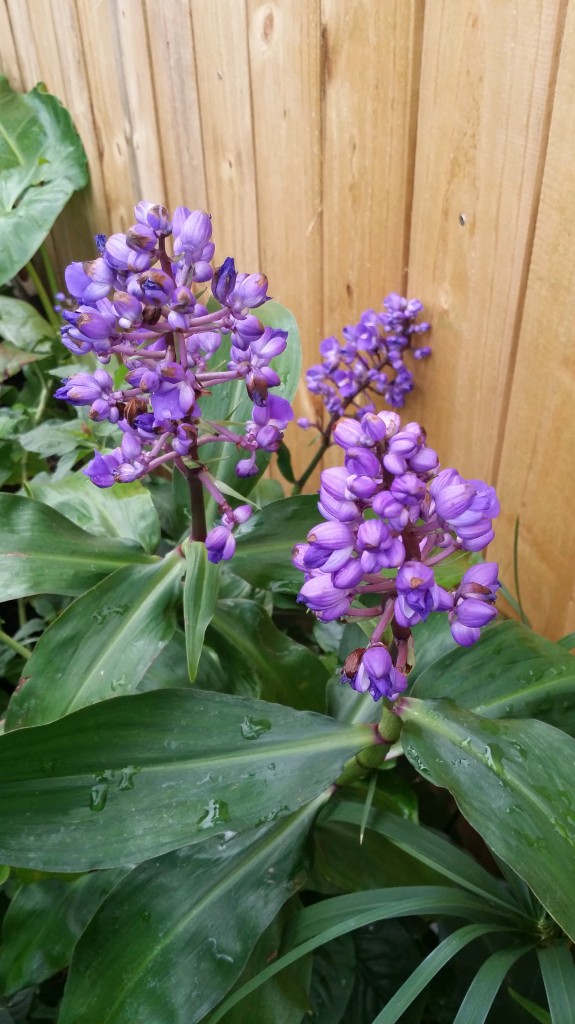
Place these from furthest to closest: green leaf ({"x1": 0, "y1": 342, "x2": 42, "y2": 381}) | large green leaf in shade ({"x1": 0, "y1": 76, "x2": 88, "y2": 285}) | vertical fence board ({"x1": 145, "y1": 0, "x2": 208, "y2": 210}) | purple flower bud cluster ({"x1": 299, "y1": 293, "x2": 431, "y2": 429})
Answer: large green leaf in shade ({"x1": 0, "y1": 76, "x2": 88, "y2": 285}), green leaf ({"x1": 0, "y1": 342, "x2": 42, "y2": 381}), vertical fence board ({"x1": 145, "y1": 0, "x2": 208, "y2": 210}), purple flower bud cluster ({"x1": 299, "y1": 293, "x2": 431, "y2": 429})

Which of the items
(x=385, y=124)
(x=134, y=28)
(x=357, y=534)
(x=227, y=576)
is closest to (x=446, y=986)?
(x=227, y=576)

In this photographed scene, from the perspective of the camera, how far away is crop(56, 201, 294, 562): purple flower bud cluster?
71cm

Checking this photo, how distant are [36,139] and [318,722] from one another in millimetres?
2446

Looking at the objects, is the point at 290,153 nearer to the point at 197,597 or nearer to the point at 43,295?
the point at 197,597

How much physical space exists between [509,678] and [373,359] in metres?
A: 0.72

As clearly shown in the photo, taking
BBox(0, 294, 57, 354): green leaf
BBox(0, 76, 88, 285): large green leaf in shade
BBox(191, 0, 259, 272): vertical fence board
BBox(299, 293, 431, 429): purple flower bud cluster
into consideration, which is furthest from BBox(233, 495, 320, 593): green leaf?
BBox(0, 76, 88, 285): large green leaf in shade

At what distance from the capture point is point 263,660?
1012mm

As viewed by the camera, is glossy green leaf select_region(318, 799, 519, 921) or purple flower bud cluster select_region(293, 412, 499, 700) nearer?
purple flower bud cluster select_region(293, 412, 499, 700)

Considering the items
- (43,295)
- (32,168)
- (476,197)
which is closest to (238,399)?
(476,197)

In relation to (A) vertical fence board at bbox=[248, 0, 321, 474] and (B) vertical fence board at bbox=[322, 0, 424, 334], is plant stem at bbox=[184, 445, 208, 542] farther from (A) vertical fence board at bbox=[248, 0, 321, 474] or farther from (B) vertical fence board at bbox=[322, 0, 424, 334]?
(A) vertical fence board at bbox=[248, 0, 321, 474]

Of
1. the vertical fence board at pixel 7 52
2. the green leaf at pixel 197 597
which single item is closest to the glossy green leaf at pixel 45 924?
the green leaf at pixel 197 597

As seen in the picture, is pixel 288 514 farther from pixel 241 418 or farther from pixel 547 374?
pixel 547 374

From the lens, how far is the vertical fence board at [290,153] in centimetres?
129

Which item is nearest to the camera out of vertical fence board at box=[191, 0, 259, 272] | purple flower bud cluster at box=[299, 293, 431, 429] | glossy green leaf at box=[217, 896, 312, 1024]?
glossy green leaf at box=[217, 896, 312, 1024]
